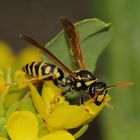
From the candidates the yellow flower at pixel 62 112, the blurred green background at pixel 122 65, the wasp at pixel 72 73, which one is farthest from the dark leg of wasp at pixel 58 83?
the blurred green background at pixel 122 65

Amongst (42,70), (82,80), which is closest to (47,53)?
(42,70)

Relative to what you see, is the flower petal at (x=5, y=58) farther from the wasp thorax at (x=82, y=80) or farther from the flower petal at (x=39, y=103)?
the flower petal at (x=39, y=103)

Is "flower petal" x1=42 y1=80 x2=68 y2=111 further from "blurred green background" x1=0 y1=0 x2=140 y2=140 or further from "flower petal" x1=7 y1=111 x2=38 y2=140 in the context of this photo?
"blurred green background" x1=0 y1=0 x2=140 y2=140

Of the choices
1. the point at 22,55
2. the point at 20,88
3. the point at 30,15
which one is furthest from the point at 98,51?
the point at 30,15

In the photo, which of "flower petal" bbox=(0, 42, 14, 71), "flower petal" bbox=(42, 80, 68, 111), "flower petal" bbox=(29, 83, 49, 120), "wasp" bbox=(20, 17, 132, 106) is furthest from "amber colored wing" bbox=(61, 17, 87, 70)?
"flower petal" bbox=(0, 42, 14, 71)

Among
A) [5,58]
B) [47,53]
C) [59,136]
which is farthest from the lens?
[5,58]

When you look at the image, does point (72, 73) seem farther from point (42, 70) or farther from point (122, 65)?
point (122, 65)

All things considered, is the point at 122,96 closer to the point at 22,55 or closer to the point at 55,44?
the point at 22,55
